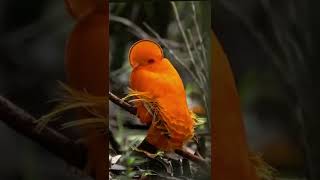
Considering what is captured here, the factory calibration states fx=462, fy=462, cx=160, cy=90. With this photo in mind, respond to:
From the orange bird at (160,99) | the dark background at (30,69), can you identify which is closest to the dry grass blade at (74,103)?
the dark background at (30,69)

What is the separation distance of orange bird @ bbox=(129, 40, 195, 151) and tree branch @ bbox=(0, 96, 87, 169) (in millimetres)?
259

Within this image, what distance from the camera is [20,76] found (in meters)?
1.63

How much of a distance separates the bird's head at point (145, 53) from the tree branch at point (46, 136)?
1.17 ft

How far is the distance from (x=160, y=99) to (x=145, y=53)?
167mm

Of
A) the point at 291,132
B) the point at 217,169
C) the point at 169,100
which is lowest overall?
the point at 217,169

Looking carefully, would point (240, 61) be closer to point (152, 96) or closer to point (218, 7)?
point (218, 7)

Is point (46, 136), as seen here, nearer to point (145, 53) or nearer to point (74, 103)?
point (74, 103)

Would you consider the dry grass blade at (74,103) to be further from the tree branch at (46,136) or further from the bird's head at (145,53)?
the bird's head at (145,53)

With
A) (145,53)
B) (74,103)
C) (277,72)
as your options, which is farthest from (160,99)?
(277,72)

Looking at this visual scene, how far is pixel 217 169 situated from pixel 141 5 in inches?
24.3

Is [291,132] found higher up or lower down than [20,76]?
lower down

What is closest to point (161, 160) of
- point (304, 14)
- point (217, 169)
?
point (217, 169)

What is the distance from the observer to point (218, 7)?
1.57 meters

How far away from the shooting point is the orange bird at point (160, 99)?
1.59m
